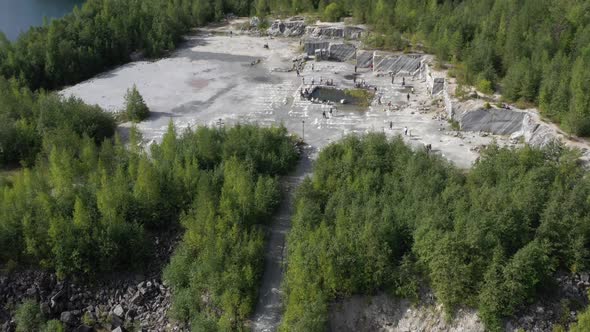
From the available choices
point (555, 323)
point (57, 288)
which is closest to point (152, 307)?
point (57, 288)

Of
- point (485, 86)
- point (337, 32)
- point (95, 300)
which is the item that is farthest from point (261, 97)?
point (95, 300)

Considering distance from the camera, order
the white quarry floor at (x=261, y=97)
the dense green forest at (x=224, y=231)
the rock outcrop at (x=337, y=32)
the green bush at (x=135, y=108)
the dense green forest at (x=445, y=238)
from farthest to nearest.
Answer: the rock outcrop at (x=337, y=32)
the green bush at (x=135, y=108)
the white quarry floor at (x=261, y=97)
the dense green forest at (x=224, y=231)
the dense green forest at (x=445, y=238)

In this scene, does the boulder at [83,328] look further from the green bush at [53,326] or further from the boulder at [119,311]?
the boulder at [119,311]

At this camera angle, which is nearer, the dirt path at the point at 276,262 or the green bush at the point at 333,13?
the dirt path at the point at 276,262

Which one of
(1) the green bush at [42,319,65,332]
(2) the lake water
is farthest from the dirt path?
(2) the lake water

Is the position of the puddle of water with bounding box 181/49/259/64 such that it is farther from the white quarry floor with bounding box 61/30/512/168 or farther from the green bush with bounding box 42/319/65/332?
the green bush with bounding box 42/319/65/332

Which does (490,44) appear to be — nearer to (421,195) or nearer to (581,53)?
(581,53)

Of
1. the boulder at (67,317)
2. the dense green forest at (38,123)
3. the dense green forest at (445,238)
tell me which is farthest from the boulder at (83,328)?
the dense green forest at (38,123)
